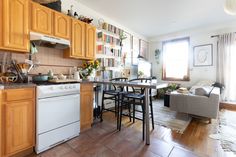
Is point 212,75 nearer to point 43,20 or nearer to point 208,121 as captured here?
point 208,121

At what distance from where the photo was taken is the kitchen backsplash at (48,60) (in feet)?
7.16

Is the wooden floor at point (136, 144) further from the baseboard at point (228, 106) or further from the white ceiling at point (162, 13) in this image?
the white ceiling at point (162, 13)

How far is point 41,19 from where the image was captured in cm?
210

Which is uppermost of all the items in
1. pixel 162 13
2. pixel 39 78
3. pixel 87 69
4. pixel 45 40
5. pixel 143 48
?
pixel 162 13

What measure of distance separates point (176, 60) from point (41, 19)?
4.84 m

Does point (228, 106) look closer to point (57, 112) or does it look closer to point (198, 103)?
point (198, 103)

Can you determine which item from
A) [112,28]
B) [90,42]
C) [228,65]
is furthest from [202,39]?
[90,42]

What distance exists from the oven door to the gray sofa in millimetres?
2307

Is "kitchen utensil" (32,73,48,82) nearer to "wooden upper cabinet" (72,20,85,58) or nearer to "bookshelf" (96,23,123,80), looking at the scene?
"wooden upper cabinet" (72,20,85,58)

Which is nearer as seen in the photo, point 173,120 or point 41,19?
point 41,19

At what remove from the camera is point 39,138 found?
5.82 ft

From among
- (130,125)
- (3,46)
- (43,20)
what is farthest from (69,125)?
(43,20)

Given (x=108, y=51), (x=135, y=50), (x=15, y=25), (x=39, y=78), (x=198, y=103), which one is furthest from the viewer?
(x=135, y=50)

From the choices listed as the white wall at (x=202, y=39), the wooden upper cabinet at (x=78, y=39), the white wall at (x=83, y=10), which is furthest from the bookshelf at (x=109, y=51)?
the white wall at (x=202, y=39)
